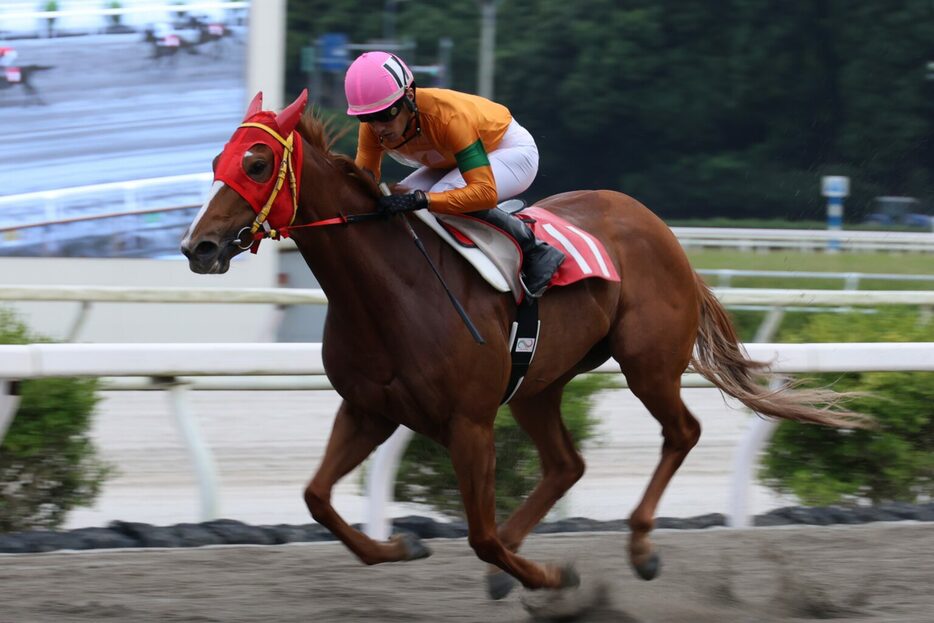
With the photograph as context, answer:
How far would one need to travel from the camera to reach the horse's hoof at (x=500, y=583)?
12.8 feet

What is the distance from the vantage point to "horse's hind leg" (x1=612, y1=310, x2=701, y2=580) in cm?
434

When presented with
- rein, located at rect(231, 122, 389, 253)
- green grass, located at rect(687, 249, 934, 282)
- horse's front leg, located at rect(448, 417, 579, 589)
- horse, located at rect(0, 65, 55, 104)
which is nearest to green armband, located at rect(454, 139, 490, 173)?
rein, located at rect(231, 122, 389, 253)

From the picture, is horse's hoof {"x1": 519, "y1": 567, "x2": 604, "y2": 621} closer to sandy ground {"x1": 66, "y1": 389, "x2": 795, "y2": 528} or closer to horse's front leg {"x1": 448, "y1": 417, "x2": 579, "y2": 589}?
horse's front leg {"x1": 448, "y1": 417, "x2": 579, "y2": 589}

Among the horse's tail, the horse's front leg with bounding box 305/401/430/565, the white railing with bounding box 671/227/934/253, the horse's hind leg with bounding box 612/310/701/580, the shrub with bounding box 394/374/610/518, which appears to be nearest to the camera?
the horse's front leg with bounding box 305/401/430/565

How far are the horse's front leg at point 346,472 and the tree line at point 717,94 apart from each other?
10700 mm

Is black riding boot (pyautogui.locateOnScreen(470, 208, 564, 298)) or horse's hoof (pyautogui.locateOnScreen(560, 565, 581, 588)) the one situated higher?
black riding boot (pyautogui.locateOnScreen(470, 208, 564, 298))

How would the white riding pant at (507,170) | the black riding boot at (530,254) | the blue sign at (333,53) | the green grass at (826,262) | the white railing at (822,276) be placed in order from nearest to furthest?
1. the black riding boot at (530,254)
2. the white riding pant at (507,170)
3. the blue sign at (333,53)
4. the white railing at (822,276)
5. the green grass at (826,262)

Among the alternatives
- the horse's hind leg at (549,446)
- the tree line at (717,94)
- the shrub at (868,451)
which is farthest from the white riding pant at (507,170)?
the tree line at (717,94)

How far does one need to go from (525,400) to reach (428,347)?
92 centimetres

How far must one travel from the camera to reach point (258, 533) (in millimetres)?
4586

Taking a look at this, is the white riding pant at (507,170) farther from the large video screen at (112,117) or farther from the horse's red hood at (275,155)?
the large video screen at (112,117)

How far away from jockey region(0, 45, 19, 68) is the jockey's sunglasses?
6718 mm

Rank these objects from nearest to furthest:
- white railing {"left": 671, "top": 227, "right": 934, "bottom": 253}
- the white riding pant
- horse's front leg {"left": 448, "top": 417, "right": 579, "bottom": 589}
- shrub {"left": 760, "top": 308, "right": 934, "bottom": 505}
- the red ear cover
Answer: the red ear cover < horse's front leg {"left": 448, "top": 417, "right": 579, "bottom": 589} < the white riding pant < shrub {"left": 760, "top": 308, "right": 934, "bottom": 505} < white railing {"left": 671, "top": 227, "right": 934, "bottom": 253}

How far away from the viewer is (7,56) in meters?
9.61
